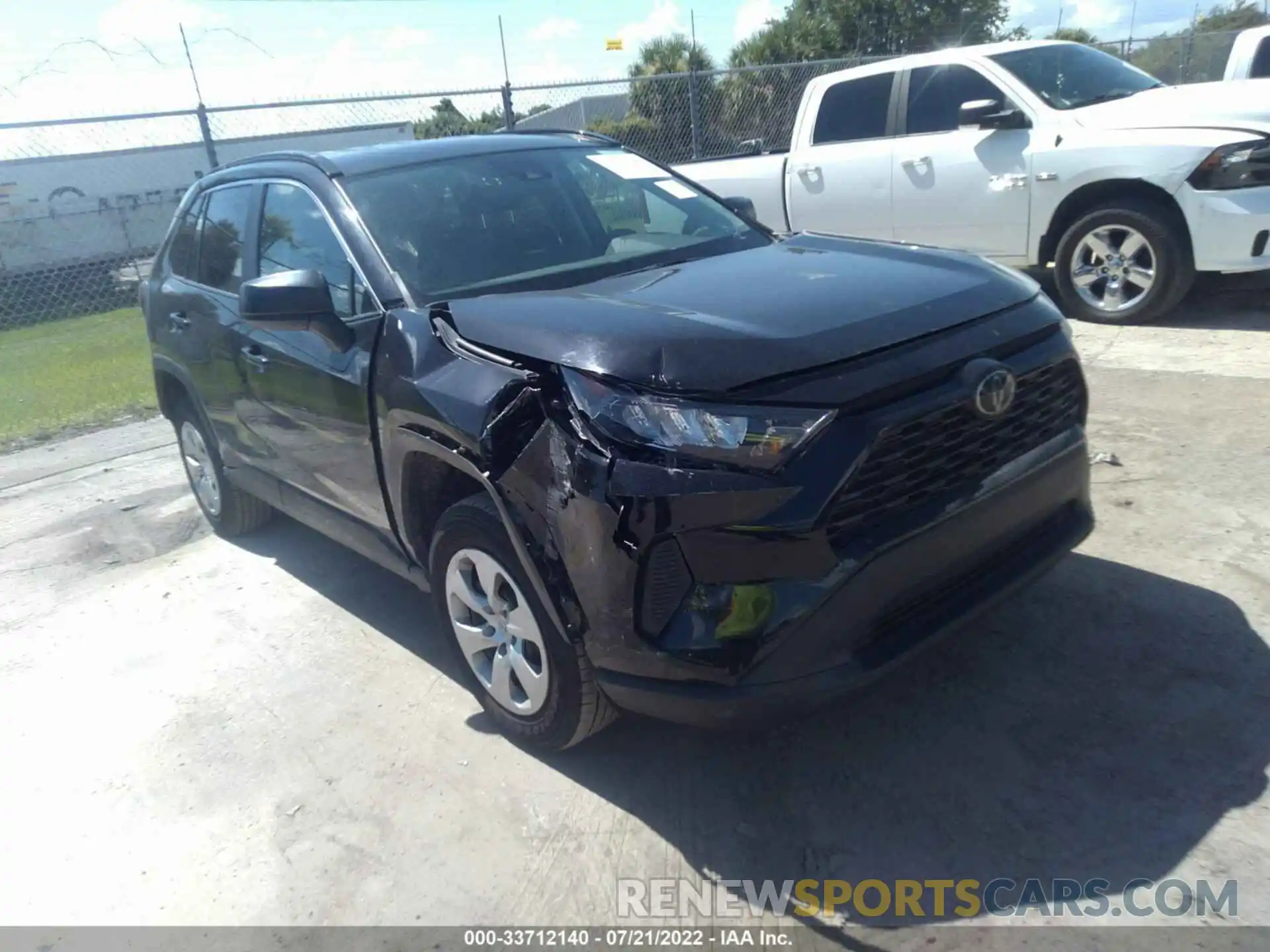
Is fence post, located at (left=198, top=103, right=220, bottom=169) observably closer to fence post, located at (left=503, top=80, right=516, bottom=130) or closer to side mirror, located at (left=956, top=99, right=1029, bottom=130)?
fence post, located at (left=503, top=80, right=516, bottom=130)

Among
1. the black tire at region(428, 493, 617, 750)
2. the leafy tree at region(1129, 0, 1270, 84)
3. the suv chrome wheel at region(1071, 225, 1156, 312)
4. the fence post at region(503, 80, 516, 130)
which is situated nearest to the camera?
the black tire at region(428, 493, 617, 750)

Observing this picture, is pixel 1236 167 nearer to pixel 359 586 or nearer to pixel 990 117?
pixel 990 117

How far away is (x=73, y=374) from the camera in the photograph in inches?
407

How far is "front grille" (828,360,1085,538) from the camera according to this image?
2.55 metres

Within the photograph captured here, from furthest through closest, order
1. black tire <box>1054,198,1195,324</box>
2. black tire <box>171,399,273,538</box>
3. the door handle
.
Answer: black tire <box>1054,198,1195,324</box>
black tire <box>171,399,273,538</box>
the door handle

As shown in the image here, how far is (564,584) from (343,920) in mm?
1070

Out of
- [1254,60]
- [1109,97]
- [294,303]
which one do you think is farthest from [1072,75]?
[294,303]

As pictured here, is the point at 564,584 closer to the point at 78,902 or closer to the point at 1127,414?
the point at 78,902

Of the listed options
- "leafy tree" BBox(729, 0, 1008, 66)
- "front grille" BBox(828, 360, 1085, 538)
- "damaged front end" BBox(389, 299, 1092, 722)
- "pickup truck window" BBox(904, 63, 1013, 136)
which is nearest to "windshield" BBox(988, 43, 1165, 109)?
"pickup truck window" BBox(904, 63, 1013, 136)

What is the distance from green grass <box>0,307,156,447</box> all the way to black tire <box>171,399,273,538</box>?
1895 millimetres

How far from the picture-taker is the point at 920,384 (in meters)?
2.68

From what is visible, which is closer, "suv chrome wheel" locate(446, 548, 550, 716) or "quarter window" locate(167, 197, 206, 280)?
"suv chrome wheel" locate(446, 548, 550, 716)

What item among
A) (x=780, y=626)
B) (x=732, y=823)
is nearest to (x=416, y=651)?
(x=732, y=823)

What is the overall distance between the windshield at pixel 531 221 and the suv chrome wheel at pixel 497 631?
919mm
